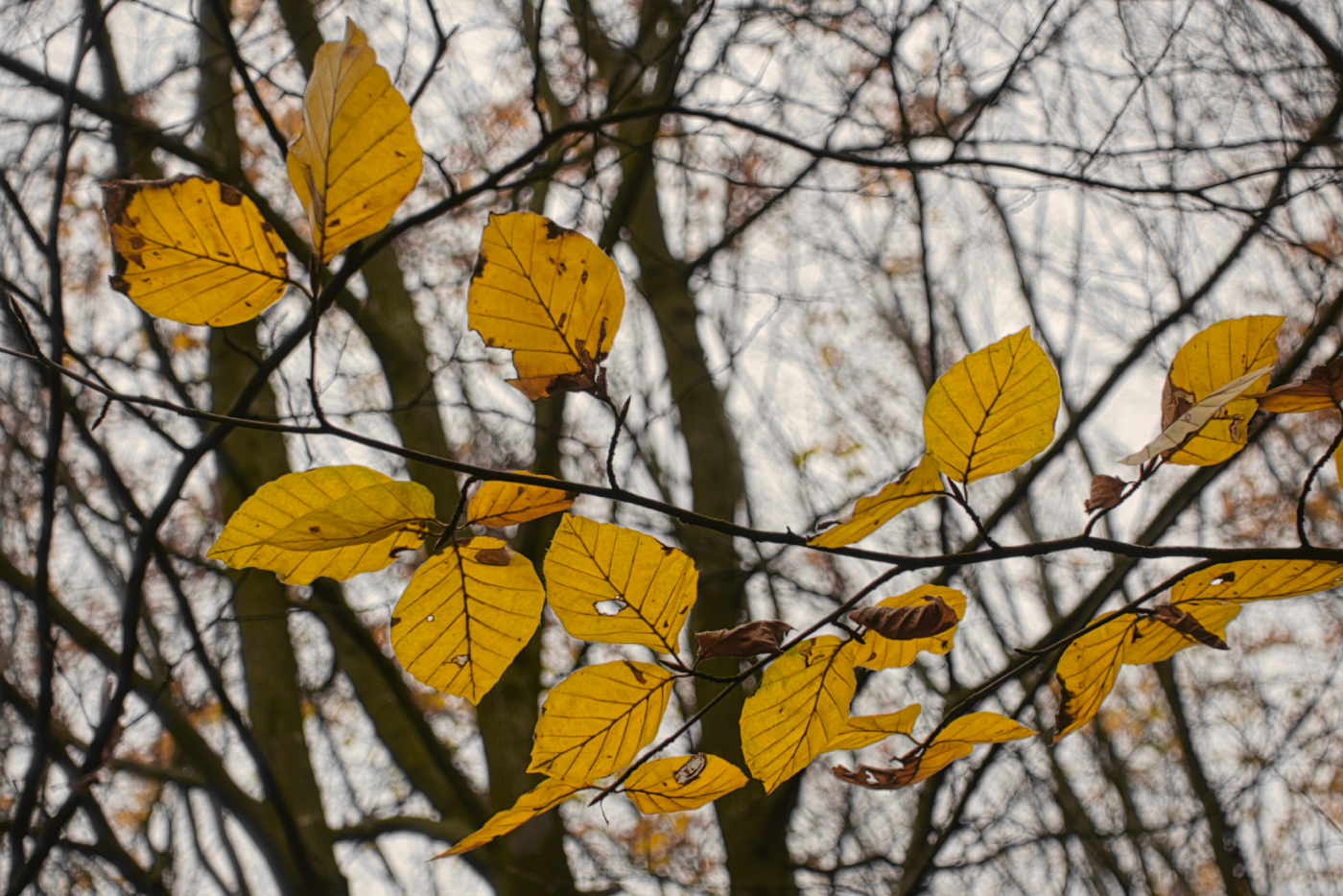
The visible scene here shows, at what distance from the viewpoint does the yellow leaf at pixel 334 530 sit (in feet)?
0.95

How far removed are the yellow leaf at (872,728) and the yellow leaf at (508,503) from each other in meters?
0.17

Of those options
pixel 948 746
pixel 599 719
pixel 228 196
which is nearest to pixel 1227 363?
pixel 948 746

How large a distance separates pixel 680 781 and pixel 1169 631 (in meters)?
0.24

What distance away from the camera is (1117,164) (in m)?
1.25

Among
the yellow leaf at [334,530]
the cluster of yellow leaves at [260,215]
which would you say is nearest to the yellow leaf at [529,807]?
the yellow leaf at [334,530]

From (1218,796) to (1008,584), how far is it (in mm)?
859

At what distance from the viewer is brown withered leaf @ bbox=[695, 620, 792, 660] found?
0.32m

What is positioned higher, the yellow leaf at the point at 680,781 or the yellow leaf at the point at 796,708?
A: the yellow leaf at the point at 796,708

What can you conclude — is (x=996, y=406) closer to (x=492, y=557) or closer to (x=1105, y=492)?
(x=1105, y=492)

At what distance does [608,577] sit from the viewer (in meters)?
0.34

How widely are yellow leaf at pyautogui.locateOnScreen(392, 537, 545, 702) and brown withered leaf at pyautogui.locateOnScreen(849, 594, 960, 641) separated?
0.47 ft

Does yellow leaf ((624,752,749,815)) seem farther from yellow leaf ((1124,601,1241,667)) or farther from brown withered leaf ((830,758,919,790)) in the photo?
yellow leaf ((1124,601,1241,667))

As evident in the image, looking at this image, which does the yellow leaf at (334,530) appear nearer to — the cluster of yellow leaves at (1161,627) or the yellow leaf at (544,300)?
the yellow leaf at (544,300)

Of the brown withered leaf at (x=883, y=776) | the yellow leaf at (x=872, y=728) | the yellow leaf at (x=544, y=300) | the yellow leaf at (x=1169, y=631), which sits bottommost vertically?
the brown withered leaf at (x=883, y=776)
